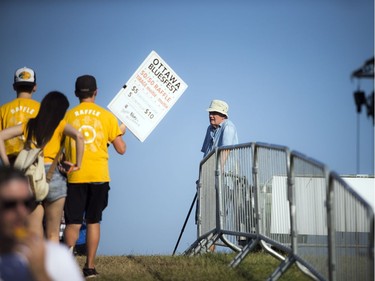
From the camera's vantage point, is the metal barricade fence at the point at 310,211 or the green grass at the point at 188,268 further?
the green grass at the point at 188,268

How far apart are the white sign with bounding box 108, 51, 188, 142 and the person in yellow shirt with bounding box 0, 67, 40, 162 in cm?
257

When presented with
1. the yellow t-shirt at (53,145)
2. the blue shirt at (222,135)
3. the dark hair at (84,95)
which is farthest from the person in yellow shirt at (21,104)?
the blue shirt at (222,135)

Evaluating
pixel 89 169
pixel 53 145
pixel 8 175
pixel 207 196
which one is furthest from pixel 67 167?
pixel 8 175

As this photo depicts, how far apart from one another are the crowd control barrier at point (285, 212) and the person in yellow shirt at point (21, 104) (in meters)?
2.52

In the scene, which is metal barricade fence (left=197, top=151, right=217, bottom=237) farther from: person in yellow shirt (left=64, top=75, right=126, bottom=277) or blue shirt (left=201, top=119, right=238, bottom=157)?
person in yellow shirt (left=64, top=75, right=126, bottom=277)

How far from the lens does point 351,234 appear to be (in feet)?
22.3

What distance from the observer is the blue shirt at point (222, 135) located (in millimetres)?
12969

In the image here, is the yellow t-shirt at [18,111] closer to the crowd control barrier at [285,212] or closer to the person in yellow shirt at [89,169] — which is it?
the person in yellow shirt at [89,169]

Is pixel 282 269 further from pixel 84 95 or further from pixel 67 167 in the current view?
pixel 84 95

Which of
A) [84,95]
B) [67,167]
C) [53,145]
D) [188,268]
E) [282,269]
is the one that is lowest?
[188,268]

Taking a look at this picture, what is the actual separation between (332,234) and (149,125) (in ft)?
17.1

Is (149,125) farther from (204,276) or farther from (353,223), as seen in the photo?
(353,223)

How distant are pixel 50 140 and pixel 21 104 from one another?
63 centimetres

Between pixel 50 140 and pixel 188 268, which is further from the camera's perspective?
pixel 188 268
